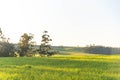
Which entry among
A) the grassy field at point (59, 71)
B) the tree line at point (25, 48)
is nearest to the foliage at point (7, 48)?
the tree line at point (25, 48)

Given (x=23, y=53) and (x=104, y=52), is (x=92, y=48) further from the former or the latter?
(x=23, y=53)

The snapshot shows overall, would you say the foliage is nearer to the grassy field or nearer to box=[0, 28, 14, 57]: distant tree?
box=[0, 28, 14, 57]: distant tree

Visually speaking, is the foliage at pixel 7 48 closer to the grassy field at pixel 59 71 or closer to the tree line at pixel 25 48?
the tree line at pixel 25 48

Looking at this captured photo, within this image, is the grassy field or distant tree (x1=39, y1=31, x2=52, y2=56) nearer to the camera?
the grassy field

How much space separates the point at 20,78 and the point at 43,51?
211ft

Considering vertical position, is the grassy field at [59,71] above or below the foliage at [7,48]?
below

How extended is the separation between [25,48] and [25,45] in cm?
76

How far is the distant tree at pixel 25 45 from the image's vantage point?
249ft

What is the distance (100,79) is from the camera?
15211 mm

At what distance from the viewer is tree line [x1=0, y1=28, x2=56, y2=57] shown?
7219cm

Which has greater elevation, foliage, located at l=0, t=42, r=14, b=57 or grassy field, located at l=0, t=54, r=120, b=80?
foliage, located at l=0, t=42, r=14, b=57

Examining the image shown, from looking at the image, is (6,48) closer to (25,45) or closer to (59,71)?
(25,45)

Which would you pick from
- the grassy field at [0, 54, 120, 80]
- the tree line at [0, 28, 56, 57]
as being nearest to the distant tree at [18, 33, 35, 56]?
the tree line at [0, 28, 56, 57]

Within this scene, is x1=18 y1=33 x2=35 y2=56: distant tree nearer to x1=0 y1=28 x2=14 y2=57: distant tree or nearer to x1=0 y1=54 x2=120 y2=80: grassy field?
x1=0 y1=28 x2=14 y2=57: distant tree
